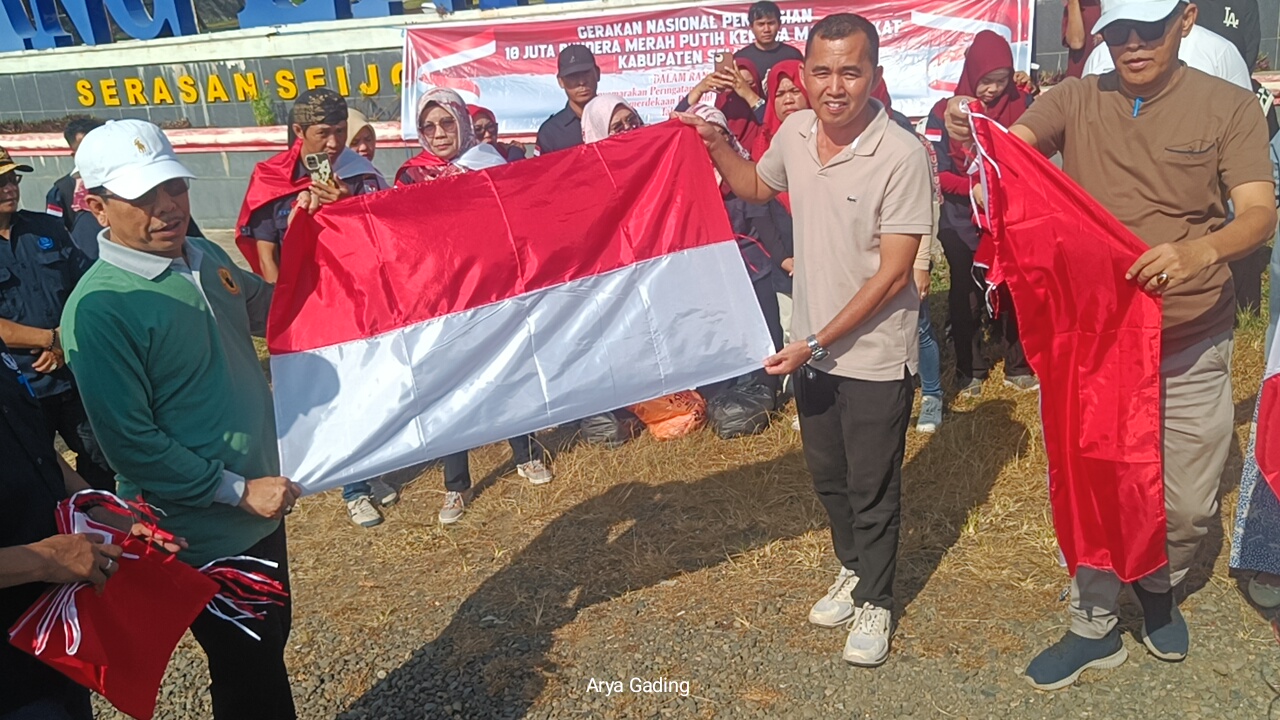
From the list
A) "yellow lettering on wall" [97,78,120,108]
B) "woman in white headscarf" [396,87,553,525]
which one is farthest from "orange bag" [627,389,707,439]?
"yellow lettering on wall" [97,78,120,108]

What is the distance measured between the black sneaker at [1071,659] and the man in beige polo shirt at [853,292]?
52 cm

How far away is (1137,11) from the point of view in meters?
3.04

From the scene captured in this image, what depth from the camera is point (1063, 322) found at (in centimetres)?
341

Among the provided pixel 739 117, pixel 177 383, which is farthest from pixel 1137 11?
pixel 739 117

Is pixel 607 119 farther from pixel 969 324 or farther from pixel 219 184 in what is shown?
pixel 219 184

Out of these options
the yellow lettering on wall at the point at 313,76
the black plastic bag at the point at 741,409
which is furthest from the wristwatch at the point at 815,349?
the yellow lettering on wall at the point at 313,76

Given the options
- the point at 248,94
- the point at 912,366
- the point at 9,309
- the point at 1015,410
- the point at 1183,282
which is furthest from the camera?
the point at 248,94

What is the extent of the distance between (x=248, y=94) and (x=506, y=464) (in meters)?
8.62

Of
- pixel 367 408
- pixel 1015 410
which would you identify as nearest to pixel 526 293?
pixel 367 408

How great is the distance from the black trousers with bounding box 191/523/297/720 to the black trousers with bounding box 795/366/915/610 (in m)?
1.86

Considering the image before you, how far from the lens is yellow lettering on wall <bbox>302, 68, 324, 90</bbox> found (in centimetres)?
1203

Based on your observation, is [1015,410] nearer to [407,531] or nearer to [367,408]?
[407,531]

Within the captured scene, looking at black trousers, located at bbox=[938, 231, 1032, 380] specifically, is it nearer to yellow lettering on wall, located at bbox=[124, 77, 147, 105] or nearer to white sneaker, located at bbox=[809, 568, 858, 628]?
white sneaker, located at bbox=[809, 568, 858, 628]

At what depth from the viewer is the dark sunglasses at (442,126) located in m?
5.33
